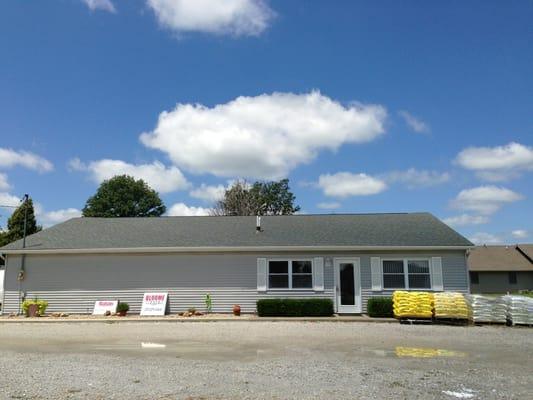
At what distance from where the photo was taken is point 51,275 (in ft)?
68.1

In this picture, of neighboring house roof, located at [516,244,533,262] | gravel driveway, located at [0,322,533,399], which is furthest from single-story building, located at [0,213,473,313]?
neighboring house roof, located at [516,244,533,262]

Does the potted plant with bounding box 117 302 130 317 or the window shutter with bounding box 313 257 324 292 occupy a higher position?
the window shutter with bounding box 313 257 324 292

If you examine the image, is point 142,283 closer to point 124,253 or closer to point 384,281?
point 124,253

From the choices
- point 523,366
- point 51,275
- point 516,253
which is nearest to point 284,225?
point 51,275

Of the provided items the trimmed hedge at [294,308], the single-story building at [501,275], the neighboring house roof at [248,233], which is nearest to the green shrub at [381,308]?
the trimmed hedge at [294,308]

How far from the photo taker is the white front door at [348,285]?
20.0m

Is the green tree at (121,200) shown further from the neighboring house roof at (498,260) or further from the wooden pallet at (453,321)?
the wooden pallet at (453,321)

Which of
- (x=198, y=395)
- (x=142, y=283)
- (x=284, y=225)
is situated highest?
(x=284, y=225)

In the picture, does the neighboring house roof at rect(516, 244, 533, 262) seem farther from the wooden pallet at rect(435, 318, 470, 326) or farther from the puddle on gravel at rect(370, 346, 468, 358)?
the puddle on gravel at rect(370, 346, 468, 358)

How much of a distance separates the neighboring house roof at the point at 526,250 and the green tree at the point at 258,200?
25.1 meters

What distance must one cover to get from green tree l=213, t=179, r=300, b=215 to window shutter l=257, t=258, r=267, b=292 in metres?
34.0

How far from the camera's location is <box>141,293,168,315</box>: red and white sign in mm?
19938

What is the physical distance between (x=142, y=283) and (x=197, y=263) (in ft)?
7.64

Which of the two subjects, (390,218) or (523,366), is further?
(390,218)
